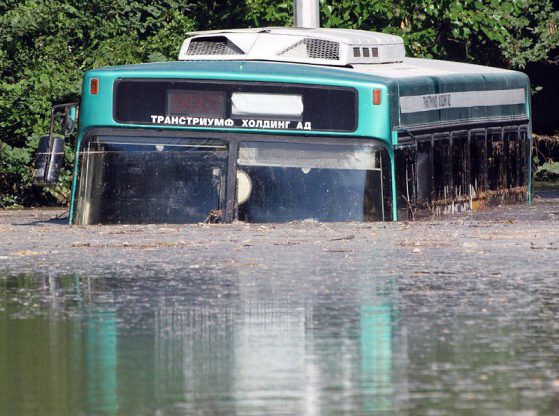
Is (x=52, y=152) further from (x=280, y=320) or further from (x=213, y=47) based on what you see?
(x=280, y=320)

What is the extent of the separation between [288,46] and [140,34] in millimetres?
10089

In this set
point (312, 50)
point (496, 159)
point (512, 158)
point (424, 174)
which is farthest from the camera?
point (512, 158)

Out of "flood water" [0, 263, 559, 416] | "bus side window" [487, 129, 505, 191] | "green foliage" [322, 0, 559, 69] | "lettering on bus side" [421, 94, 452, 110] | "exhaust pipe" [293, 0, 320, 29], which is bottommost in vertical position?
"flood water" [0, 263, 559, 416]

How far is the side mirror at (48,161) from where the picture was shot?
19484 mm

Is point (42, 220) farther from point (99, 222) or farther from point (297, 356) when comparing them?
point (297, 356)

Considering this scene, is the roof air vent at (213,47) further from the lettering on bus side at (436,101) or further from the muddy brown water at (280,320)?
the muddy brown water at (280,320)

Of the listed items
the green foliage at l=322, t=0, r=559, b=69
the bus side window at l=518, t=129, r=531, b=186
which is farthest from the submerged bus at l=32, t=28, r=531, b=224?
the green foliage at l=322, t=0, r=559, b=69

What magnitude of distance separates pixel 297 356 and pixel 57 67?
1828 centimetres

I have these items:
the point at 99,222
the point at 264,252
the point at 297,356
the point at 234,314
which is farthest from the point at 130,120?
the point at 297,356

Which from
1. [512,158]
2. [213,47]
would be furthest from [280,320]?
[512,158]

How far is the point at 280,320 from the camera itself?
11.0 meters

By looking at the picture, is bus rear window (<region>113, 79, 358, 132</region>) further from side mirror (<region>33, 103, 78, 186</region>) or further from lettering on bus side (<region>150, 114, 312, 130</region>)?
side mirror (<region>33, 103, 78, 186</region>)

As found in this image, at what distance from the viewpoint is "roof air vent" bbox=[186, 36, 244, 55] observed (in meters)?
20.1

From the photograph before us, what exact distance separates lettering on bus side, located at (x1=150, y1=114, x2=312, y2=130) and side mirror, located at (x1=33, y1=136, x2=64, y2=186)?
1.60 m
